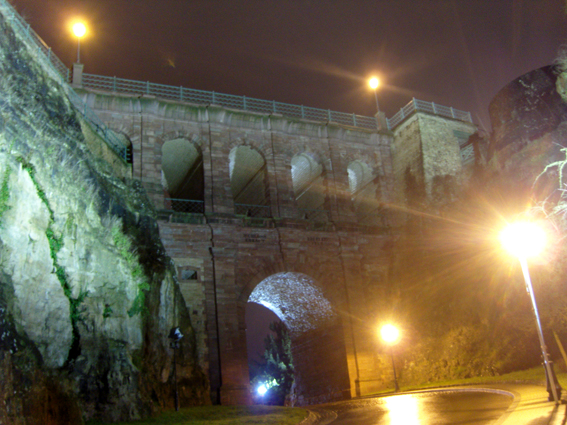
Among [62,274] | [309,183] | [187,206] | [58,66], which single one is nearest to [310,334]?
[309,183]

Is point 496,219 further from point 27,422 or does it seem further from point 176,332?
point 27,422

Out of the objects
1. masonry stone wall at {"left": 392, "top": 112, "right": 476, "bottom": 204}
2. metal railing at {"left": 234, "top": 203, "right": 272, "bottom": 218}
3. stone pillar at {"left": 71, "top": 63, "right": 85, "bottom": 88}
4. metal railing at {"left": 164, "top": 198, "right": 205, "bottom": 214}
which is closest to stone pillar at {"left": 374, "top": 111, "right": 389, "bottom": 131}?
masonry stone wall at {"left": 392, "top": 112, "right": 476, "bottom": 204}

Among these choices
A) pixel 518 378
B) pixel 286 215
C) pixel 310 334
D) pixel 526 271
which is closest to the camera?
pixel 526 271

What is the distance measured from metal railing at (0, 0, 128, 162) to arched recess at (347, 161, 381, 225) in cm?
1352

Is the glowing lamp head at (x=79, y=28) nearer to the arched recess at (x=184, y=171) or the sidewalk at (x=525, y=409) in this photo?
the arched recess at (x=184, y=171)

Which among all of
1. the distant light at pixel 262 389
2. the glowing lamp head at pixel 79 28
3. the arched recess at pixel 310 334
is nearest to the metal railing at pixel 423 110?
the arched recess at pixel 310 334

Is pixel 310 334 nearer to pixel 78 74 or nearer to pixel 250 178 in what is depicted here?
pixel 250 178

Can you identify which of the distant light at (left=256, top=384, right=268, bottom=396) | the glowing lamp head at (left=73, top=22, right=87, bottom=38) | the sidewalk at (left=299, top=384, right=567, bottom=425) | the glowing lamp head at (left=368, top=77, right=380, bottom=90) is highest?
the glowing lamp head at (left=368, top=77, right=380, bottom=90)

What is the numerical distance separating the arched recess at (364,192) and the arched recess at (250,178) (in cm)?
547

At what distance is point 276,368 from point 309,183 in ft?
97.5

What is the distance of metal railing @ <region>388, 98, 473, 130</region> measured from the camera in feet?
102

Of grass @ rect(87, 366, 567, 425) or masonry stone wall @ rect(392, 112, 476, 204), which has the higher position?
masonry stone wall @ rect(392, 112, 476, 204)

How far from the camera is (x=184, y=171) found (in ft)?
95.7

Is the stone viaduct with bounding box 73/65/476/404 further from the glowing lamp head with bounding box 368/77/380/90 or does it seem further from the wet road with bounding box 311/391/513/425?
the wet road with bounding box 311/391/513/425
